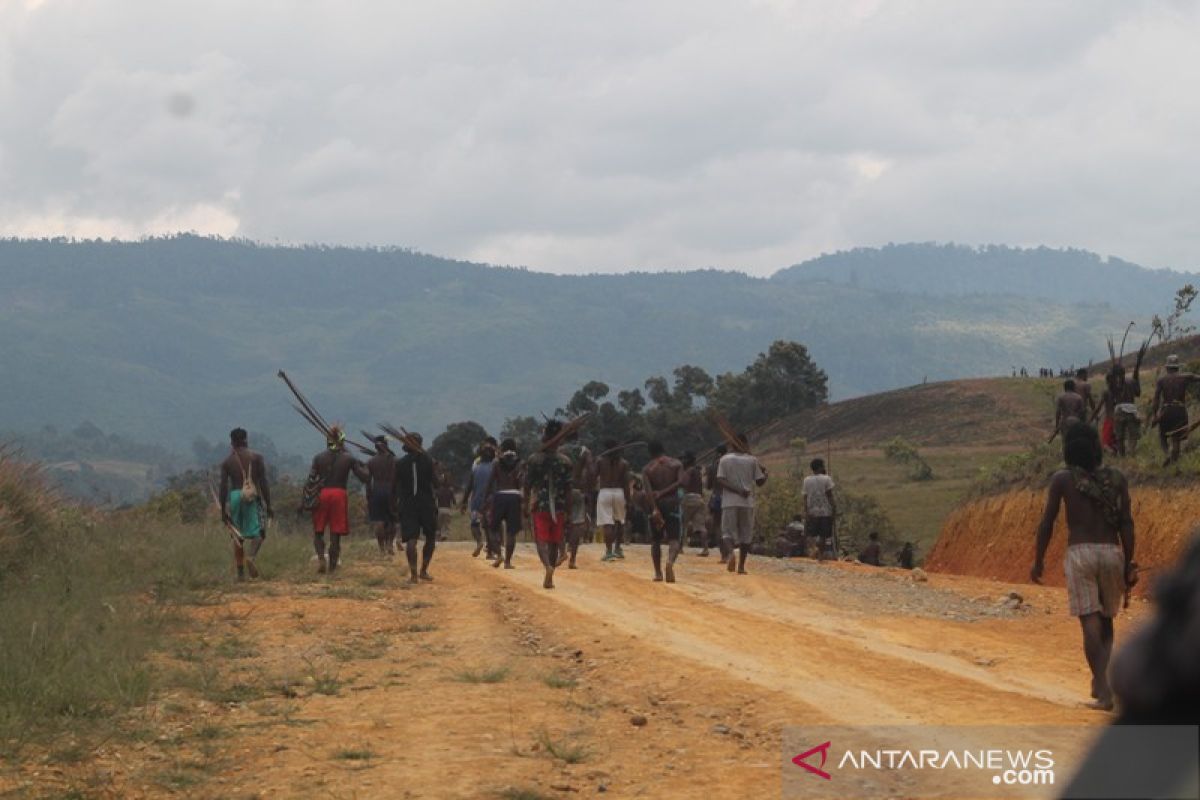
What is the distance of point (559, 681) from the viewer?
11195 millimetres

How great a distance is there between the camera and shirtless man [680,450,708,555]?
25297mm

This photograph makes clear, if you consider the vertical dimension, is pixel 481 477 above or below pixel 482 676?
above

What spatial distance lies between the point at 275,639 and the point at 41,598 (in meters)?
2.54

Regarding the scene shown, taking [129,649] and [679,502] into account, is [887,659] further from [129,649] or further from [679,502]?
[679,502]

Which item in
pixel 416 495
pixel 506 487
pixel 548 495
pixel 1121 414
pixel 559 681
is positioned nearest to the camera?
pixel 559 681

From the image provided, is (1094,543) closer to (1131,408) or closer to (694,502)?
(1131,408)

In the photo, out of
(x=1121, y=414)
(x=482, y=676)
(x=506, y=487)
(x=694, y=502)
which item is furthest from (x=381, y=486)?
(x=482, y=676)

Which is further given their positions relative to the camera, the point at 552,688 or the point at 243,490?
the point at 243,490

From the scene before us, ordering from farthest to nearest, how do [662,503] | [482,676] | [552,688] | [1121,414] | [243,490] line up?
[1121,414]
[662,503]
[243,490]
[482,676]
[552,688]

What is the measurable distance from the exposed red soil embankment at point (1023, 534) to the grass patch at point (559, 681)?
9422 millimetres

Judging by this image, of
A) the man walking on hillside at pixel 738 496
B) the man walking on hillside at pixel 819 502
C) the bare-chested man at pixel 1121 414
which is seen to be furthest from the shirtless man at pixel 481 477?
the bare-chested man at pixel 1121 414

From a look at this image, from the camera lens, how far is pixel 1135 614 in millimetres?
16438

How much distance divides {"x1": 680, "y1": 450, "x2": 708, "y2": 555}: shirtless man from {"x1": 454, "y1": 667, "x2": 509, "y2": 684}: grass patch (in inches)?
529

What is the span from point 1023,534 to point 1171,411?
4664mm
